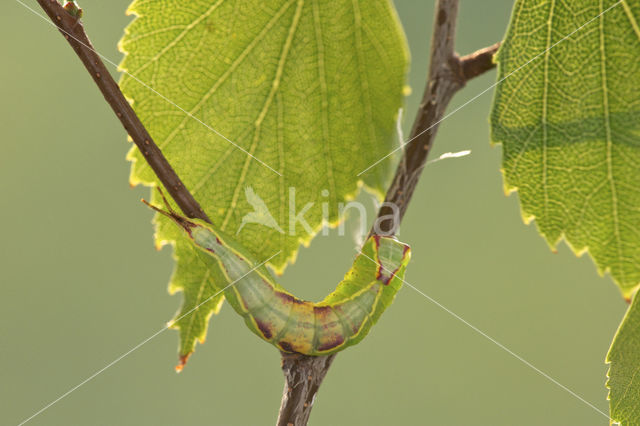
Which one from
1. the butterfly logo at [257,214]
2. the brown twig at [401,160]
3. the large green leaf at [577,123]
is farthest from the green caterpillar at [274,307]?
the large green leaf at [577,123]

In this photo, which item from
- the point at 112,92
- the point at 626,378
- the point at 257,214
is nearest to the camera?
the point at 112,92

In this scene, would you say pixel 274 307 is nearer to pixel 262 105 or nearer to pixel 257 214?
pixel 257 214

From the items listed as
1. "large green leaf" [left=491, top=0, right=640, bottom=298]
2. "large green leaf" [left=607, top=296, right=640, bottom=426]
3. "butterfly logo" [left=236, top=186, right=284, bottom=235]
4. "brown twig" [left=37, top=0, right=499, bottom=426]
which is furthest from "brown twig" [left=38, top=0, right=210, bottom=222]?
"large green leaf" [left=607, top=296, right=640, bottom=426]

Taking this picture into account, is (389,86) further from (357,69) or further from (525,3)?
(525,3)

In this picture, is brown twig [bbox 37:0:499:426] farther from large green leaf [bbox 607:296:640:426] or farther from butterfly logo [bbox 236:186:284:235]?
large green leaf [bbox 607:296:640:426]

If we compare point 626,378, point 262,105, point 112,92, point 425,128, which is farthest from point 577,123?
point 112,92

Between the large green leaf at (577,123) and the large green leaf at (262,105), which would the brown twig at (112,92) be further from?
the large green leaf at (577,123)

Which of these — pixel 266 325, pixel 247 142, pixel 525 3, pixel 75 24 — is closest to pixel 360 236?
pixel 247 142
